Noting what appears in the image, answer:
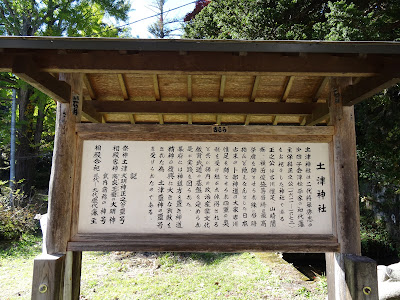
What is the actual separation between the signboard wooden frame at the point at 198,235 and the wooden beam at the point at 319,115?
2.49 ft

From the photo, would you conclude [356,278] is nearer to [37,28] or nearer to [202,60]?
[202,60]

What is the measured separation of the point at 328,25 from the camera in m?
6.31

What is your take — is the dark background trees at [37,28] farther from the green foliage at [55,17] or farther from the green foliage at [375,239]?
the green foliage at [375,239]

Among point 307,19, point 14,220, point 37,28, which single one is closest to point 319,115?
point 307,19

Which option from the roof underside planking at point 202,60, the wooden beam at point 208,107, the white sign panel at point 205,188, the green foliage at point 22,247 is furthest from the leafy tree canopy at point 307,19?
the green foliage at point 22,247

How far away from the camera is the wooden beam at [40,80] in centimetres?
248

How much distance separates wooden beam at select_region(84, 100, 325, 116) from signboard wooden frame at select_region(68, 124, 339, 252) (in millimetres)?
1202

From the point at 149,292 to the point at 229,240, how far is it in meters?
3.40

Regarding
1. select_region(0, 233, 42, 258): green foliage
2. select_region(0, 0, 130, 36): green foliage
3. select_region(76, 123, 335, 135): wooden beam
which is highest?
select_region(0, 0, 130, 36): green foliage

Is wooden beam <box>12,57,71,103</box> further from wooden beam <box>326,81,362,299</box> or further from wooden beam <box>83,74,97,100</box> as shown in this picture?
wooden beam <box>326,81,362,299</box>

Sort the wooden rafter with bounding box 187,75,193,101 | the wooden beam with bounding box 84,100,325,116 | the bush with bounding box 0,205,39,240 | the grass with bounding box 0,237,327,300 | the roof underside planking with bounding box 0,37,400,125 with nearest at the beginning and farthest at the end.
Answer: the roof underside planking with bounding box 0,37,400,125 < the wooden rafter with bounding box 187,75,193,101 < the wooden beam with bounding box 84,100,325,116 < the grass with bounding box 0,237,327,300 < the bush with bounding box 0,205,39,240

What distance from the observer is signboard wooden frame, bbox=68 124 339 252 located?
2.84m

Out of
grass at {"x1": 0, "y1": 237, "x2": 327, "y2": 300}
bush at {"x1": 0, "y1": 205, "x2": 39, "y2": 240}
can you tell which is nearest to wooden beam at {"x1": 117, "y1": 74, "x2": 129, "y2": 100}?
grass at {"x1": 0, "y1": 237, "x2": 327, "y2": 300}

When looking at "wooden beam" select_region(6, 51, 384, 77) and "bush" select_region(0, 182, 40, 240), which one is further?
"bush" select_region(0, 182, 40, 240)
